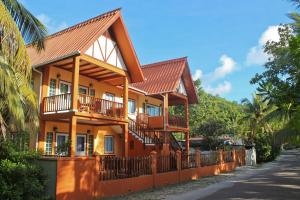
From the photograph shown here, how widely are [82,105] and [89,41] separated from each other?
3.32m

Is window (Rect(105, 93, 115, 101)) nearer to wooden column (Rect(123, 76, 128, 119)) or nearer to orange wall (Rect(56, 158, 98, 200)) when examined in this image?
wooden column (Rect(123, 76, 128, 119))

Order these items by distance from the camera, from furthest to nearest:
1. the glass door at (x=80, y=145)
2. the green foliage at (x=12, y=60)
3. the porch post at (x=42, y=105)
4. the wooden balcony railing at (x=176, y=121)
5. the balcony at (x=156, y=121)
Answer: the wooden balcony railing at (x=176, y=121), the balcony at (x=156, y=121), the glass door at (x=80, y=145), the porch post at (x=42, y=105), the green foliage at (x=12, y=60)

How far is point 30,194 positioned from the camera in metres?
11.1

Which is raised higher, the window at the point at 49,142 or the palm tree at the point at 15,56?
the palm tree at the point at 15,56

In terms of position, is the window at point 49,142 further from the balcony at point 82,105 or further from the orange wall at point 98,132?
the balcony at point 82,105

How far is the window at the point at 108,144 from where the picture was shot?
2320cm

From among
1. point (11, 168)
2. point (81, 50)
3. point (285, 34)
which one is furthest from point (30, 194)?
point (285, 34)

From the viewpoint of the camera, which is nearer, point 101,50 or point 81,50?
point 81,50

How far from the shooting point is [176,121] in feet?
84.7

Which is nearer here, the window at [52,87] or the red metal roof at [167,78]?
the window at [52,87]

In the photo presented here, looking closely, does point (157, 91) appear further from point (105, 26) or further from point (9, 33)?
point (9, 33)

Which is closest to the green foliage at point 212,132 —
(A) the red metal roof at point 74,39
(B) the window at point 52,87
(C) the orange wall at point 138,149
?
(C) the orange wall at point 138,149

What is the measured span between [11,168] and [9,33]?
13.5 ft

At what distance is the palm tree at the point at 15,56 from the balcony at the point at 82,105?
4558 millimetres
